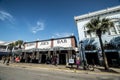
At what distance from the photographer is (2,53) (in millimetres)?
38688

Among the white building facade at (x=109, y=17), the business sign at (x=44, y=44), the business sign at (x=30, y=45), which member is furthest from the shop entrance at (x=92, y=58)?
the business sign at (x=30, y=45)

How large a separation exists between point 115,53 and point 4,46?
41.4 meters

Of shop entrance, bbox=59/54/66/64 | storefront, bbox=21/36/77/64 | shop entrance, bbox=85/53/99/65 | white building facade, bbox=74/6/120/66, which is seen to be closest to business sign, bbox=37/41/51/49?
storefront, bbox=21/36/77/64

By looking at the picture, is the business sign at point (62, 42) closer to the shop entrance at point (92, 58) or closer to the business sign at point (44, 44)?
the business sign at point (44, 44)

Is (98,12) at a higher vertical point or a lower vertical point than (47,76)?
higher

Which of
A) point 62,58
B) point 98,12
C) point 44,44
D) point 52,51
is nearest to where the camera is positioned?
point 98,12

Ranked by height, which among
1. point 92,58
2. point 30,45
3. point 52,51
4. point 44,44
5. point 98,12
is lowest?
point 92,58

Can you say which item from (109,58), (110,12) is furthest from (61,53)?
(110,12)

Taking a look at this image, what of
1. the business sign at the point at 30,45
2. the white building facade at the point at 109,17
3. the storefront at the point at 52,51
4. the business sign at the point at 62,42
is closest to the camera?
the white building facade at the point at 109,17

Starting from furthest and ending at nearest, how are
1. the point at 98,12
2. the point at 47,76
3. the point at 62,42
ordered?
the point at 62,42 → the point at 98,12 → the point at 47,76

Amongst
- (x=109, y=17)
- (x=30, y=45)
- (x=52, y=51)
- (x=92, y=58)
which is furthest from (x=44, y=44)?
(x=109, y=17)

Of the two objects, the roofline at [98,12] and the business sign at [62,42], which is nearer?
the roofline at [98,12]

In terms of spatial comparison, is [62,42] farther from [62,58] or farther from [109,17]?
[109,17]

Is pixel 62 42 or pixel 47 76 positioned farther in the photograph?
pixel 62 42
